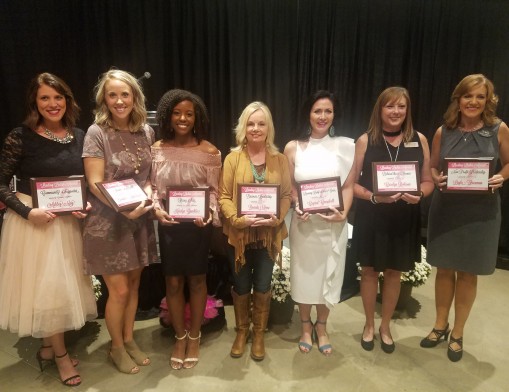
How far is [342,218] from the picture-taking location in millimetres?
2111

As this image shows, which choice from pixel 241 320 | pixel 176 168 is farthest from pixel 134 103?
pixel 241 320

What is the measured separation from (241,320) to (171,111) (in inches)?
50.8

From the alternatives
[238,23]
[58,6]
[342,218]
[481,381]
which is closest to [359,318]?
[481,381]

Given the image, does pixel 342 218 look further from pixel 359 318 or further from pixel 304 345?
pixel 359 318

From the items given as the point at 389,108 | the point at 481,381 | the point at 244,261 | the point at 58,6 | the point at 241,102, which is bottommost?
the point at 481,381

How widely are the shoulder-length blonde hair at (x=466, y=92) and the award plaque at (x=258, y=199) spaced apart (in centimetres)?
110

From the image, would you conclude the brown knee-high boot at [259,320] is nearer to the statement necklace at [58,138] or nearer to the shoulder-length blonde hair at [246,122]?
the shoulder-length blonde hair at [246,122]

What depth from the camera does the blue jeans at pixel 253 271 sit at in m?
2.19

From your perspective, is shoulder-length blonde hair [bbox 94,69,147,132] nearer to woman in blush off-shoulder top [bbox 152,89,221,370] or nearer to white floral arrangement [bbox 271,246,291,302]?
woman in blush off-shoulder top [bbox 152,89,221,370]

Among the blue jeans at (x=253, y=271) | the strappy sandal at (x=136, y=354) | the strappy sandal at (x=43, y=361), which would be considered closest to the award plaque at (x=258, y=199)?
the blue jeans at (x=253, y=271)

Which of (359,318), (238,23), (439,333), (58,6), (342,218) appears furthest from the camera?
(238,23)

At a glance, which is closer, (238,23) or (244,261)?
(244,261)

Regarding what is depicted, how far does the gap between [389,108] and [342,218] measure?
0.65 meters

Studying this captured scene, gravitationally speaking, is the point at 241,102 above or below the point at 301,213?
above
